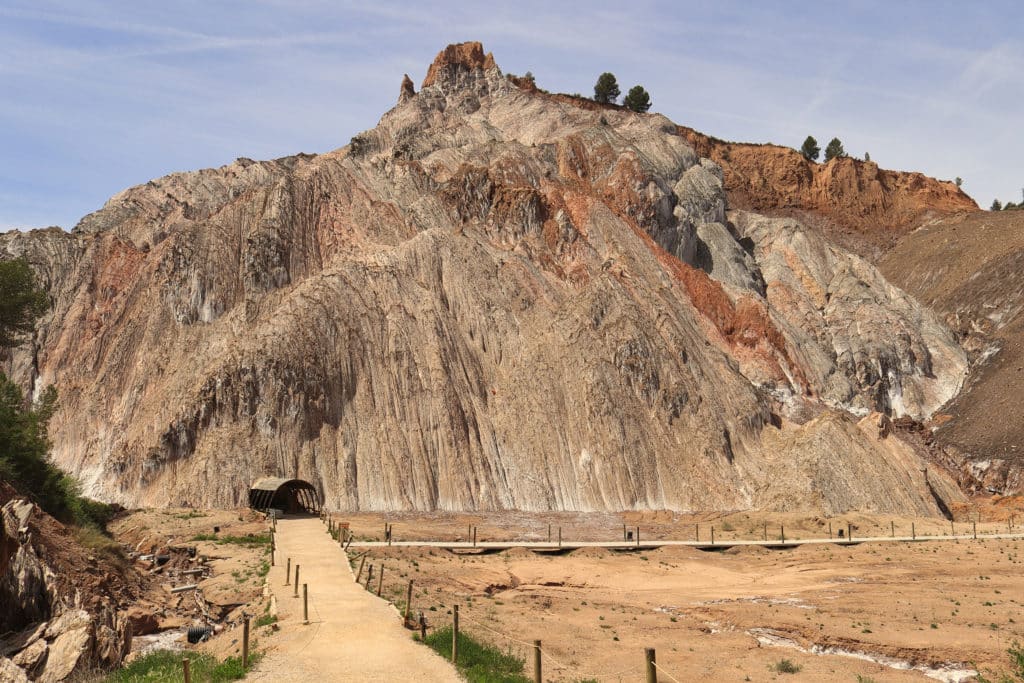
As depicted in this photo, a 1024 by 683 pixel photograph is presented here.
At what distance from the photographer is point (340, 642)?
19.4 meters

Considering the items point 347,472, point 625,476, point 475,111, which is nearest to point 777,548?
point 625,476

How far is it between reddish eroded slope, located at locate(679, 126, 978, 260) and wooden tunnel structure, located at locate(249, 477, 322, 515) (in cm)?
8585

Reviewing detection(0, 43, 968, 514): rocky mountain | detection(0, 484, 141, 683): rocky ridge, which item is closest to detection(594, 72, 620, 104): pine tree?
detection(0, 43, 968, 514): rocky mountain

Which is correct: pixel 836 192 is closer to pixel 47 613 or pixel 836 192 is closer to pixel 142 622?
pixel 142 622

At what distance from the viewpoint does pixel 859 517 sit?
177 ft

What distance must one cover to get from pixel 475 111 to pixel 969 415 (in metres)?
66.7

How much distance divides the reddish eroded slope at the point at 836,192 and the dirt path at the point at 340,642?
102m

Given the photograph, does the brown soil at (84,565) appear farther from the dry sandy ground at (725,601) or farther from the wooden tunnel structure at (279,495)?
the wooden tunnel structure at (279,495)

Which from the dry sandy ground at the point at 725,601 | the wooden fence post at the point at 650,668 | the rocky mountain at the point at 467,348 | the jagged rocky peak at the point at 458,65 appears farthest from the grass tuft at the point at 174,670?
the jagged rocky peak at the point at 458,65

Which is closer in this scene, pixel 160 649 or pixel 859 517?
pixel 160 649

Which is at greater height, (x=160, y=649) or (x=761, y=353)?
(x=761, y=353)

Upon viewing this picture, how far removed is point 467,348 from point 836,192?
78.2 metres

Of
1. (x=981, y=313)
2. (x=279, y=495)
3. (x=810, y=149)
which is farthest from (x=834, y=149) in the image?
(x=279, y=495)

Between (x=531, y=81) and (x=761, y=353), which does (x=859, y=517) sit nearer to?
(x=761, y=353)
